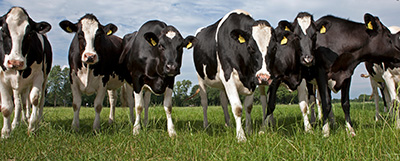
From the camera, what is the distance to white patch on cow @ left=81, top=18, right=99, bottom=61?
616 cm

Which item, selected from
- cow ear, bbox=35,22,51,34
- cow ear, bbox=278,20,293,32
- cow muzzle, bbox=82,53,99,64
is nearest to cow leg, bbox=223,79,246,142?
cow ear, bbox=278,20,293,32

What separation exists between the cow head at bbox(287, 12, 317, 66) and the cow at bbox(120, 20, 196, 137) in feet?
7.11

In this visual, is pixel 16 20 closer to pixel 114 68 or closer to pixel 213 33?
pixel 114 68

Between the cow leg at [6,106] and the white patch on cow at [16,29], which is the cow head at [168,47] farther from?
the cow leg at [6,106]

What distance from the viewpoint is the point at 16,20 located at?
229 inches

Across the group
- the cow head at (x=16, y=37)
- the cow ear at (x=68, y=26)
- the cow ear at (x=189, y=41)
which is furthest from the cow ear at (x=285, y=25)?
the cow head at (x=16, y=37)

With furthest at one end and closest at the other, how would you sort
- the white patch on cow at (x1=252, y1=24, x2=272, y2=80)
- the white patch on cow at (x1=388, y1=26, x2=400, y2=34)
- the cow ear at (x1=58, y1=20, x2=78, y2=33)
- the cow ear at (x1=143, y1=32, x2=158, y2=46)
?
1. the white patch on cow at (x1=388, y1=26, x2=400, y2=34)
2. the cow ear at (x1=58, y1=20, x2=78, y2=33)
3. the cow ear at (x1=143, y1=32, x2=158, y2=46)
4. the white patch on cow at (x1=252, y1=24, x2=272, y2=80)

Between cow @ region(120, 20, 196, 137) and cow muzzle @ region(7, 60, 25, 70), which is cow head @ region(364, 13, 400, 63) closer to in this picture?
cow @ region(120, 20, 196, 137)

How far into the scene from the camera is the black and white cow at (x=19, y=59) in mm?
5617

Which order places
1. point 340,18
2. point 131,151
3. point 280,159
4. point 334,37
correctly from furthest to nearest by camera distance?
1. point 340,18
2. point 334,37
3. point 131,151
4. point 280,159

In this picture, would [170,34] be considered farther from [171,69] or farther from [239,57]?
[239,57]

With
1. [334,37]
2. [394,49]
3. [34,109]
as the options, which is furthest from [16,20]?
[394,49]

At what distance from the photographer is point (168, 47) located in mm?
6078

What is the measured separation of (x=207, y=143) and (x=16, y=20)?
4.28 metres
